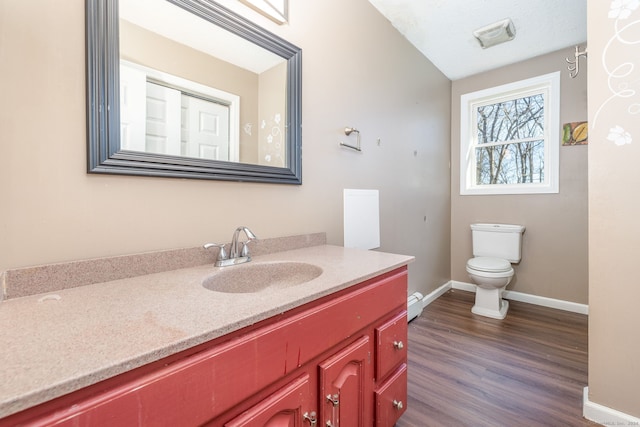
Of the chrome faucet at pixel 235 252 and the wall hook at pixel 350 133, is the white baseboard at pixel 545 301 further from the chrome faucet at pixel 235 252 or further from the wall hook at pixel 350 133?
the chrome faucet at pixel 235 252

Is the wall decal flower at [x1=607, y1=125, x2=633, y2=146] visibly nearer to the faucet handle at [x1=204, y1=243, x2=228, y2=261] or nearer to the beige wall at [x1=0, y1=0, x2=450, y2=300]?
the beige wall at [x1=0, y1=0, x2=450, y2=300]

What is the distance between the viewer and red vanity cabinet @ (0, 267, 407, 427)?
0.46 meters

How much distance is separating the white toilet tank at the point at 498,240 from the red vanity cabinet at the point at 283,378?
2.11 meters

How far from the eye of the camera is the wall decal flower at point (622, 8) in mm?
1178

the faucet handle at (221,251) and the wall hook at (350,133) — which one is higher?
the wall hook at (350,133)

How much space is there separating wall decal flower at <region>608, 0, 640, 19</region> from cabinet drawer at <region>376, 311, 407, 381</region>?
5.30 ft

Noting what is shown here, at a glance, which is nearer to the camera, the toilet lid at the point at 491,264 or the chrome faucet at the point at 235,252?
the chrome faucet at the point at 235,252

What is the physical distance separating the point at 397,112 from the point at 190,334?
2252mm

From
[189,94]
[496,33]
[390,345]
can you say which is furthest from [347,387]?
[496,33]

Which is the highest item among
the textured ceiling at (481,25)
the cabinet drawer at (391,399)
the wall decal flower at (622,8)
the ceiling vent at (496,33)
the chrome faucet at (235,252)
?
the textured ceiling at (481,25)

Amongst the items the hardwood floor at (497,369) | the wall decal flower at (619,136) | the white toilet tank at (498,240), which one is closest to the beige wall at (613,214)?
the wall decal flower at (619,136)

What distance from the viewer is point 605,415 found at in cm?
129

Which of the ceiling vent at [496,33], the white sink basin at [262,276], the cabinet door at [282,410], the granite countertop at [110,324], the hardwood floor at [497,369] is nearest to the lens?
the granite countertop at [110,324]

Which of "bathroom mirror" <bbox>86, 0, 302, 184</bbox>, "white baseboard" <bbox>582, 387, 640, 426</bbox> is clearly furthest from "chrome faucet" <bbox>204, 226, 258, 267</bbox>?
"white baseboard" <bbox>582, 387, 640, 426</bbox>
